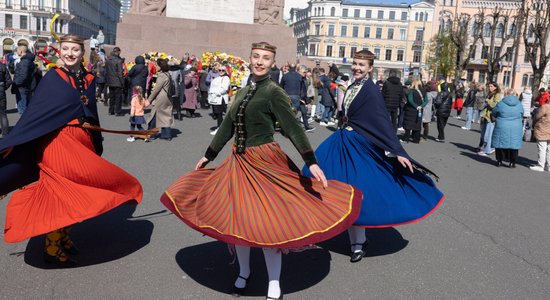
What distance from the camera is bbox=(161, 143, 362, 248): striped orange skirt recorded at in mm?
3709

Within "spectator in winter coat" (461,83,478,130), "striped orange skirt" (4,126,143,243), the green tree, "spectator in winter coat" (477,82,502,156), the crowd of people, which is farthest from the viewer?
the green tree

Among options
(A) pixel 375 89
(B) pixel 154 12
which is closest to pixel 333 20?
(B) pixel 154 12

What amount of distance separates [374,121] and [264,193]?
69.0 inches

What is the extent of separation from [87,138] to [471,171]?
8464 millimetres

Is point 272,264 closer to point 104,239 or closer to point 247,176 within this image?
point 247,176

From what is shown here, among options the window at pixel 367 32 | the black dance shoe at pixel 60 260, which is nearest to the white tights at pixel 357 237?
the black dance shoe at pixel 60 260

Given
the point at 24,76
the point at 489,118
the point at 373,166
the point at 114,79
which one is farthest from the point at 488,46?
the point at 373,166

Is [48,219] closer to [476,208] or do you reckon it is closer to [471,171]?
[476,208]

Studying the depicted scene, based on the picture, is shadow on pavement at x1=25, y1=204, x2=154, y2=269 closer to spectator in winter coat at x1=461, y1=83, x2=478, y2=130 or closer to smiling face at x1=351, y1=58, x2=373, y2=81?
smiling face at x1=351, y1=58, x2=373, y2=81

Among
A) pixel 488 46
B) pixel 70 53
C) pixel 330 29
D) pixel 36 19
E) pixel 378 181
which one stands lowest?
pixel 378 181

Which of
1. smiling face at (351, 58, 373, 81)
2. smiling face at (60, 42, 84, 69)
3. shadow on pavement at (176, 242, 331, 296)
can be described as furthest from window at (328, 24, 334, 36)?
smiling face at (60, 42, 84, 69)

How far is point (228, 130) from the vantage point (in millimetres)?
4254

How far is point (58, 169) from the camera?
4.50 meters

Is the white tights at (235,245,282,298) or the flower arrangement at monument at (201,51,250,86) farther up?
the flower arrangement at monument at (201,51,250,86)
